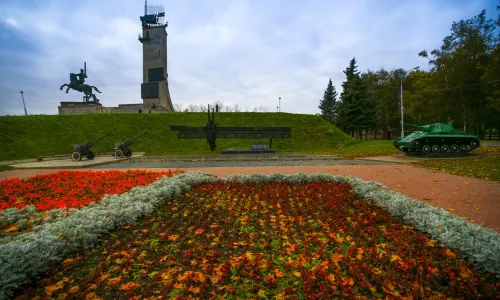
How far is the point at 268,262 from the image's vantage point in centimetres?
318

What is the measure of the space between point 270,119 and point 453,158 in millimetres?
19154

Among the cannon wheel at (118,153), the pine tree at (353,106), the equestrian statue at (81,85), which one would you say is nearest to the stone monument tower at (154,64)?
the equestrian statue at (81,85)

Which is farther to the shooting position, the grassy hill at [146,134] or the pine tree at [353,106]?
the pine tree at [353,106]

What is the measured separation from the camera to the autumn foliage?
107 inches

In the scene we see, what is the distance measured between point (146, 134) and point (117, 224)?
24.1 m

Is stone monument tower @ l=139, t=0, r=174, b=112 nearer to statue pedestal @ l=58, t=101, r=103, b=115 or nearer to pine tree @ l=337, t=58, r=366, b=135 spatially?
statue pedestal @ l=58, t=101, r=103, b=115

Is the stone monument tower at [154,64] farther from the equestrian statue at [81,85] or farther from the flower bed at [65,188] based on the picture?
the flower bed at [65,188]

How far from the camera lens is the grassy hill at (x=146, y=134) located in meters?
23.1

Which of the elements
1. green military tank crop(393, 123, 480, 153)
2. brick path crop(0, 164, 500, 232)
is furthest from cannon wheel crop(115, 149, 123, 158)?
green military tank crop(393, 123, 480, 153)

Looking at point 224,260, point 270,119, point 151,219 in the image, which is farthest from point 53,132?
point 224,260

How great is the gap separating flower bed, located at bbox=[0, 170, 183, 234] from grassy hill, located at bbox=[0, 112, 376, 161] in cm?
1320

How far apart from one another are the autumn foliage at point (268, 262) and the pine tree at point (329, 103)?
165 ft

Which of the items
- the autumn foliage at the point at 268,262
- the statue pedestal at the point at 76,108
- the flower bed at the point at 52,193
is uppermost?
the statue pedestal at the point at 76,108

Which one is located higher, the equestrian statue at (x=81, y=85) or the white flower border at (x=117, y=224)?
the equestrian statue at (x=81, y=85)
